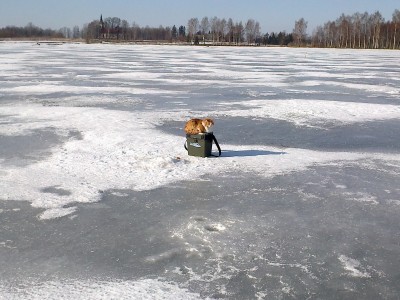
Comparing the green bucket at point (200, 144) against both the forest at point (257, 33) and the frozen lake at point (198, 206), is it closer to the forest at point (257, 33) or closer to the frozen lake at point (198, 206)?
the frozen lake at point (198, 206)

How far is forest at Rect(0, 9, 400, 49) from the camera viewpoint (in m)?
91.0

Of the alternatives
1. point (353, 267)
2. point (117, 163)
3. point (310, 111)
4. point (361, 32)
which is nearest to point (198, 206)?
point (353, 267)

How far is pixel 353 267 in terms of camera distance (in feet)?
12.2

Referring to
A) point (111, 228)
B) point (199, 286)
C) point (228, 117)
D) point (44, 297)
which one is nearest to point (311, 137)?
point (228, 117)

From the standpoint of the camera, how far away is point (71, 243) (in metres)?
4.09

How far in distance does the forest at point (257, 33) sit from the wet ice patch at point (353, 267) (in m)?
78.4

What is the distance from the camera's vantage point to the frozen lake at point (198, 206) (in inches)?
138

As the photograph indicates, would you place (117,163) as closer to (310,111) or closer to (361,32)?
(310,111)

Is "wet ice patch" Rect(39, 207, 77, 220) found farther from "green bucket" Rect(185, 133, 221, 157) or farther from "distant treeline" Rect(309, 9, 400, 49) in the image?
"distant treeline" Rect(309, 9, 400, 49)

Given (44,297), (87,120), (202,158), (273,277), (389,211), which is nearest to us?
(44,297)

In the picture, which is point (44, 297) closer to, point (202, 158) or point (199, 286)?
point (199, 286)

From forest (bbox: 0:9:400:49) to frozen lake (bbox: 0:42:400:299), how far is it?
7419cm

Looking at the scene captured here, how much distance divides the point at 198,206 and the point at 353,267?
5.92 feet

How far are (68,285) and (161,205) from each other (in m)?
1.79
